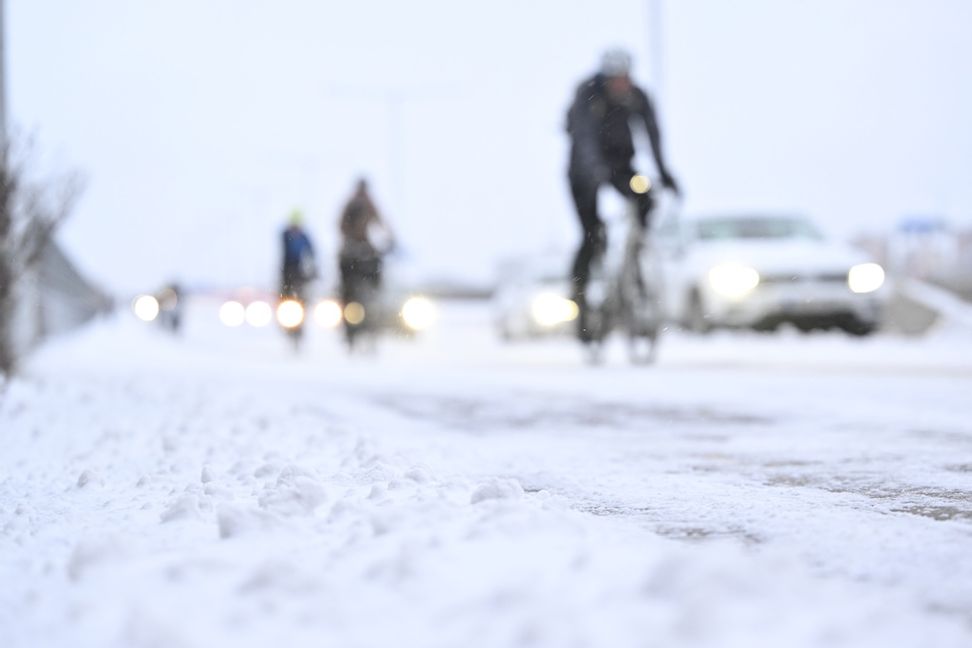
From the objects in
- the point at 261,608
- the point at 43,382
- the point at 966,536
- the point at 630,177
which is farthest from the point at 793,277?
the point at 261,608

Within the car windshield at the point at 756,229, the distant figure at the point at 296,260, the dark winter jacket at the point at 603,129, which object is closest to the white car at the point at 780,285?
the car windshield at the point at 756,229

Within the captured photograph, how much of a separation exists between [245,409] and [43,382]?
3.10 metres

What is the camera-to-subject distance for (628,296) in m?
9.59

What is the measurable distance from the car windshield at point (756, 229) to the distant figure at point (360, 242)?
13.3ft

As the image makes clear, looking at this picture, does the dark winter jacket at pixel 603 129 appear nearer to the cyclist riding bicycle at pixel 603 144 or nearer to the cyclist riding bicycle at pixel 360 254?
the cyclist riding bicycle at pixel 603 144

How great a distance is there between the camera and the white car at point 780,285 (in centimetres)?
1372

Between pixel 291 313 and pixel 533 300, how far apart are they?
670 cm

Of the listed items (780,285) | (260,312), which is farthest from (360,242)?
(260,312)

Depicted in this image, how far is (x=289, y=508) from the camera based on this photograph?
9.09ft

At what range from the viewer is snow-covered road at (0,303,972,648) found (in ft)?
6.07

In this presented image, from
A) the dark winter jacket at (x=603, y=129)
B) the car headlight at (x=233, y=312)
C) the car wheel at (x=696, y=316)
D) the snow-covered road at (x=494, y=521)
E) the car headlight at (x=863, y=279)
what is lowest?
the snow-covered road at (x=494, y=521)

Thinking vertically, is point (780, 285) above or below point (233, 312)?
below

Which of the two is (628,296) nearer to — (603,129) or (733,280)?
(603,129)

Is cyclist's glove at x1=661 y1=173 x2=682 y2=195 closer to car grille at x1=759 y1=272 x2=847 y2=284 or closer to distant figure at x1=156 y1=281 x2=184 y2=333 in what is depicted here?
car grille at x1=759 y1=272 x2=847 y2=284
